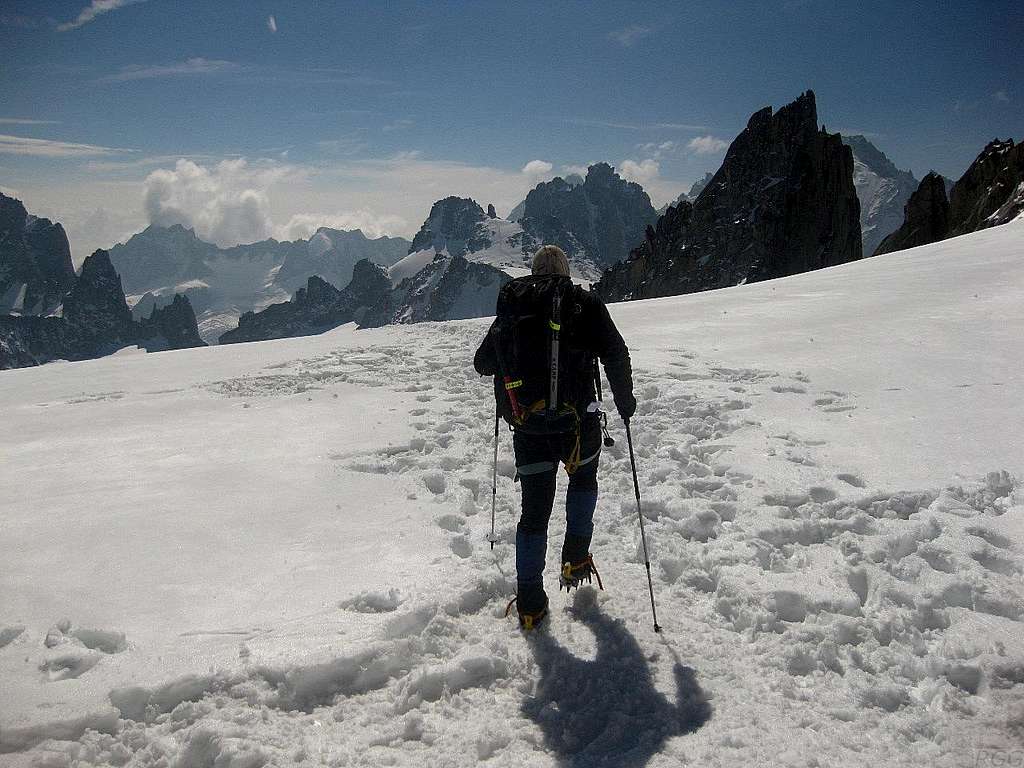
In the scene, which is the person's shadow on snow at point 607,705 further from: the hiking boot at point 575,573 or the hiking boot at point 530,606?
the hiking boot at point 575,573

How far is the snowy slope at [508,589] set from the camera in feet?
11.9

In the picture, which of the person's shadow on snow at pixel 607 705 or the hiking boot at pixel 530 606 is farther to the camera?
the hiking boot at pixel 530 606

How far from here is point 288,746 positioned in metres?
3.60

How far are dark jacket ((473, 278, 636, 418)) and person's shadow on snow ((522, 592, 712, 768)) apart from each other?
1761 millimetres

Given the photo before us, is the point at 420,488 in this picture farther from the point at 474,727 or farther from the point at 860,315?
the point at 860,315

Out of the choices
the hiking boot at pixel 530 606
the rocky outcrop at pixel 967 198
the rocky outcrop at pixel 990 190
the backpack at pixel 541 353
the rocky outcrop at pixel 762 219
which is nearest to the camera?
the backpack at pixel 541 353

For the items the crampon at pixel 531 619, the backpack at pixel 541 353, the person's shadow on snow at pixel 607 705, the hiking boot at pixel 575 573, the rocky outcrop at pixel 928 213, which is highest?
the rocky outcrop at pixel 928 213

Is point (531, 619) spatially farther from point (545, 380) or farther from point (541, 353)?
point (541, 353)

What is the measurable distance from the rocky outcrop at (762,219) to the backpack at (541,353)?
340ft

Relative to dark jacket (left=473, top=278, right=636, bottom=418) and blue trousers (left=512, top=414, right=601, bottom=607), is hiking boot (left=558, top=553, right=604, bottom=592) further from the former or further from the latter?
dark jacket (left=473, top=278, right=636, bottom=418)

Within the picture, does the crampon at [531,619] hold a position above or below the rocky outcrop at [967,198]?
below

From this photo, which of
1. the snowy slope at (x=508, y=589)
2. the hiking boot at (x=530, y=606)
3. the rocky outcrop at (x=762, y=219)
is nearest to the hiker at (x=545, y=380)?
the hiking boot at (x=530, y=606)

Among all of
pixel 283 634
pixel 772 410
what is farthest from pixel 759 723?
pixel 772 410

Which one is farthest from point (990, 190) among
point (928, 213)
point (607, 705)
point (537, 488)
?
point (607, 705)
